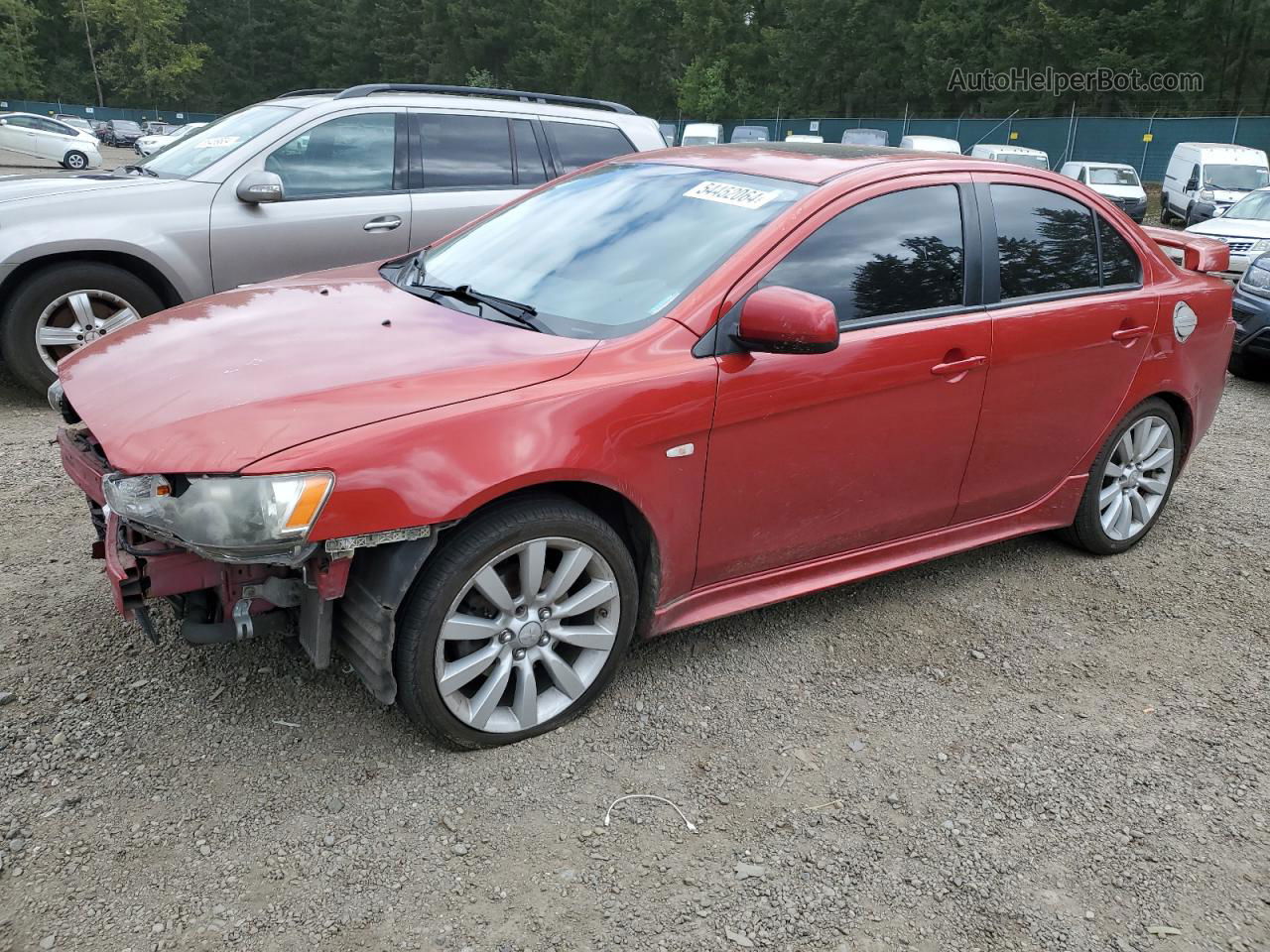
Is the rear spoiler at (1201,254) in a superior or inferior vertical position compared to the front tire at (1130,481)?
superior

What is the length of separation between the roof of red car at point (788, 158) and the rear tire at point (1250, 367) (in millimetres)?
5567

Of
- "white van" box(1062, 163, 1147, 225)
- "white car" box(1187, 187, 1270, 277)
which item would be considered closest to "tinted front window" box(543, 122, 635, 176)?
"white car" box(1187, 187, 1270, 277)

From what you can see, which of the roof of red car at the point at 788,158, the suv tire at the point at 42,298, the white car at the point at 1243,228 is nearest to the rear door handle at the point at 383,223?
the suv tire at the point at 42,298

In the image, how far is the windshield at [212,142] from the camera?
598cm

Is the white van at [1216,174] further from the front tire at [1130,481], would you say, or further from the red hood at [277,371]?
the red hood at [277,371]

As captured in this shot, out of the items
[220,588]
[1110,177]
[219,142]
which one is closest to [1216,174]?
[1110,177]

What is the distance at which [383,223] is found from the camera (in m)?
6.08

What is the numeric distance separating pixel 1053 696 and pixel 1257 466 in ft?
11.4

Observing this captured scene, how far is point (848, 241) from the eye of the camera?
3.25 metres

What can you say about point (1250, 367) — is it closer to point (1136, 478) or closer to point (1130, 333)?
point (1136, 478)

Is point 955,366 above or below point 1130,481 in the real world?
above

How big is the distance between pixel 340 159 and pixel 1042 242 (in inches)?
163

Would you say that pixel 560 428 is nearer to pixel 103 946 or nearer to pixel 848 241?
pixel 848 241

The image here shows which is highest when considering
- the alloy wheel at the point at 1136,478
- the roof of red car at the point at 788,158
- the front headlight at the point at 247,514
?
the roof of red car at the point at 788,158
